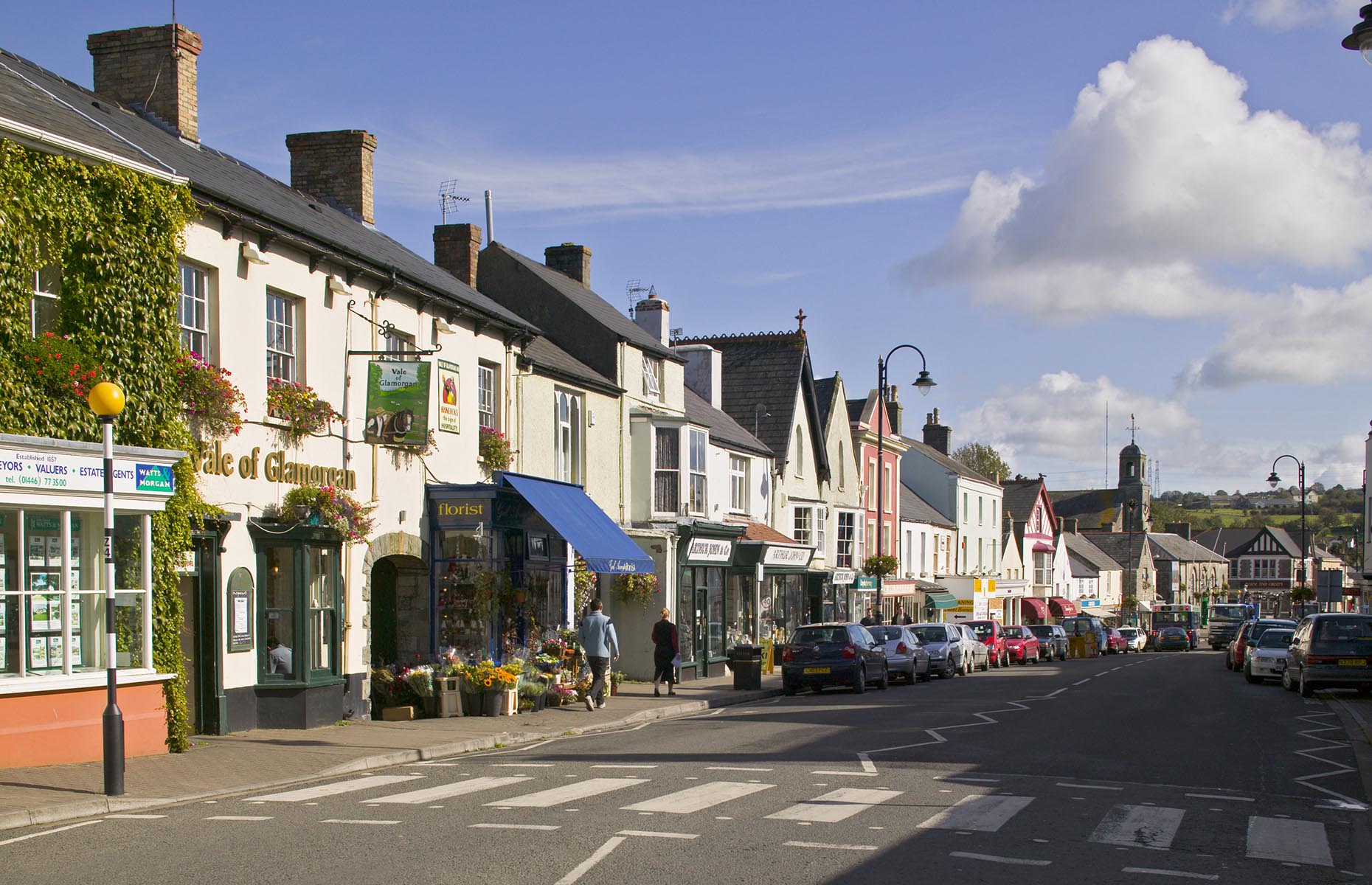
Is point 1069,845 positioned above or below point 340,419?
below

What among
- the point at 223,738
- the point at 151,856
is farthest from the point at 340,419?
the point at 151,856

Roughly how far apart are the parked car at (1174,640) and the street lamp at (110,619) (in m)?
65.2

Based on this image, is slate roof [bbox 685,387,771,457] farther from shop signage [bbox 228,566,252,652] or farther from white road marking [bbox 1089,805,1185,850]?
white road marking [bbox 1089,805,1185,850]

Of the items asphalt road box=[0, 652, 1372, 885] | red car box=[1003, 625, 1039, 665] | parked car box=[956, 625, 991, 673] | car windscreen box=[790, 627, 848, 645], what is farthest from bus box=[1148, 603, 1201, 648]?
asphalt road box=[0, 652, 1372, 885]

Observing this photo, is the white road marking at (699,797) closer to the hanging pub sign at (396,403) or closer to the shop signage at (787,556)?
the hanging pub sign at (396,403)

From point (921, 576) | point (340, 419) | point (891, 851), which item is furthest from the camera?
point (921, 576)

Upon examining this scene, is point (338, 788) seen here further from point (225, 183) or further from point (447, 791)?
point (225, 183)

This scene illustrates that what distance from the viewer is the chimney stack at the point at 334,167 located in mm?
25766

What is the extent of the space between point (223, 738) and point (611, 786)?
658cm

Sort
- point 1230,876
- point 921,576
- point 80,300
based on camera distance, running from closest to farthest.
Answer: point 1230,876 < point 80,300 < point 921,576

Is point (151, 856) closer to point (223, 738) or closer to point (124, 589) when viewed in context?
point (124, 589)

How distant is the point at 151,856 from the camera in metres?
9.29

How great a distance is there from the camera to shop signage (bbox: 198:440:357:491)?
671 inches

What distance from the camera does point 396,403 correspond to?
65.1 feet
